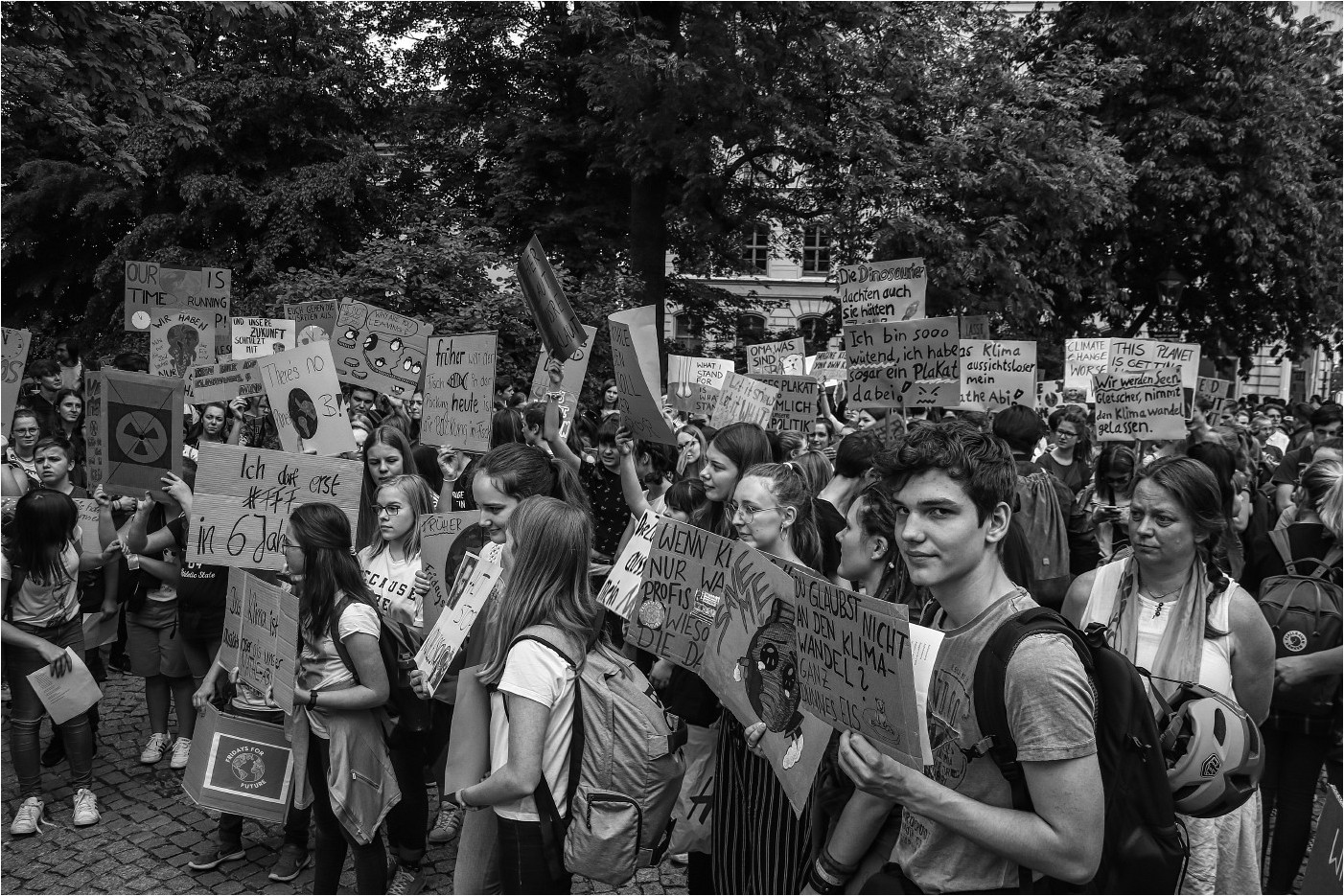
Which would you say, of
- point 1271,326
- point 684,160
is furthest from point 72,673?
point 1271,326

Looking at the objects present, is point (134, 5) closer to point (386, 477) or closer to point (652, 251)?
point (386, 477)

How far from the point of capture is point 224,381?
24.5ft

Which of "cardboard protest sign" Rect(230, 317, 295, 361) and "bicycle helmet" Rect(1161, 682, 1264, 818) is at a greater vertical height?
"cardboard protest sign" Rect(230, 317, 295, 361)

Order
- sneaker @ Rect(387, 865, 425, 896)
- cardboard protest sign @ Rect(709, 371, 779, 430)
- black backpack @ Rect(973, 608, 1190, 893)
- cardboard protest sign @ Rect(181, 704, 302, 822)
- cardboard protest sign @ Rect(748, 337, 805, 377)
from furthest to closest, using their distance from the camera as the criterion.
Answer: cardboard protest sign @ Rect(748, 337, 805, 377) → cardboard protest sign @ Rect(709, 371, 779, 430) → sneaker @ Rect(387, 865, 425, 896) → cardboard protest sign @ Rect(181, 704, 302, 822) → black backpack @ Rect(973, 608, 1190, 893)

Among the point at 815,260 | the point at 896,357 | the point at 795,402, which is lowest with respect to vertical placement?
the point at 795,402

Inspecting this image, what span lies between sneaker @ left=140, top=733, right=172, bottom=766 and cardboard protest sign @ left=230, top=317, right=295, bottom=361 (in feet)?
15.5

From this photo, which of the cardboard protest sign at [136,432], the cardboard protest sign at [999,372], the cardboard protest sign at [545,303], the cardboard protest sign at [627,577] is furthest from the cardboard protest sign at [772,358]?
the cardboard protest sign at [627,577]

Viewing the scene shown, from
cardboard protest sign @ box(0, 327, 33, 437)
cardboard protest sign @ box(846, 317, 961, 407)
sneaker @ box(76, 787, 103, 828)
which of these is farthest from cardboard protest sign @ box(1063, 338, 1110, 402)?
sneaker @ box(76, 787, 103, 828)

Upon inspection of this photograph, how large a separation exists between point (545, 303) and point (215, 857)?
358 centimetres

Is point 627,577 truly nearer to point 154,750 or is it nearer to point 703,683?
point 703,683

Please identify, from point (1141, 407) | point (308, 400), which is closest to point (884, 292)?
point (1141, 407)

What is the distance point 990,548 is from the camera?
2.18 m

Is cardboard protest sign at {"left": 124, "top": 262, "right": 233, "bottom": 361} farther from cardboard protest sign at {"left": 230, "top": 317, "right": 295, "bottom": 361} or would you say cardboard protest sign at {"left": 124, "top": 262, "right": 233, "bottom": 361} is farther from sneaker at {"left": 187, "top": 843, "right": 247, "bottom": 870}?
sneaker at {"left": 187, "top": 843, "right": 247, "bottom": 870}

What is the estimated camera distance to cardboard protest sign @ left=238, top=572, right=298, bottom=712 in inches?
152
